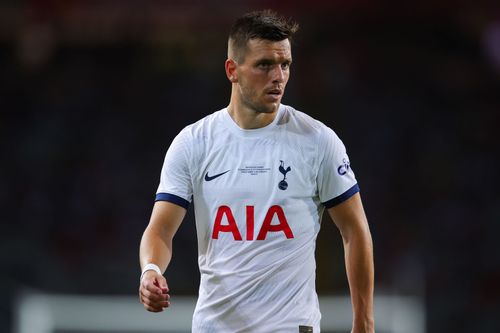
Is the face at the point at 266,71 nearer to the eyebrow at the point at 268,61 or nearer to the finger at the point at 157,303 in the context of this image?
the eyebrow at the point at 268,61

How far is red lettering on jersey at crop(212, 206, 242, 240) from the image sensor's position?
13.3ft

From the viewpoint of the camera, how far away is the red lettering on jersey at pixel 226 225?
13.3ft

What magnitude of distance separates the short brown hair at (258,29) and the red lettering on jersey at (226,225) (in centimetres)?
68

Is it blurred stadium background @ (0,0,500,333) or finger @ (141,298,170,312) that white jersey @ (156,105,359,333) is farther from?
blurred stadium background @ (0,0,500,333)

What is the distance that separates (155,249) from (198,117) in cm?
1133

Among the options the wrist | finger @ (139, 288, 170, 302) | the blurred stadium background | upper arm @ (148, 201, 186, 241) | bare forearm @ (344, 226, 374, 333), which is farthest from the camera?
the blurred stadium background

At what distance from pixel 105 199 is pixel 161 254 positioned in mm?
9551

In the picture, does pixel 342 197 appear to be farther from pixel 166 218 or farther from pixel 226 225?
pixel 166 218

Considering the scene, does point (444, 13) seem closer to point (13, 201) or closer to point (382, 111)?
point (382, 111)

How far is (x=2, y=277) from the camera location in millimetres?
11008

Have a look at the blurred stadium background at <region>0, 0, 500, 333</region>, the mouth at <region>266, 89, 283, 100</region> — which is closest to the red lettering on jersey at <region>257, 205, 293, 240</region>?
the mouth at <region>266, 89, 283, 100</region>

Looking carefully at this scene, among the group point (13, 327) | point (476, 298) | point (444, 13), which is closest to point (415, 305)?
point (476, 298)

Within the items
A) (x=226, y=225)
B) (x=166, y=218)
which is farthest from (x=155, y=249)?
(x=226, y=225)

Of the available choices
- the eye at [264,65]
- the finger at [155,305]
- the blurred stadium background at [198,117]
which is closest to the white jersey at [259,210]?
the eye at [264,65]
